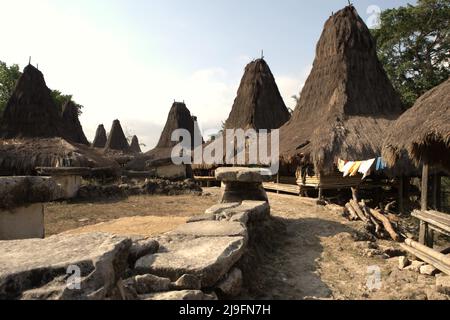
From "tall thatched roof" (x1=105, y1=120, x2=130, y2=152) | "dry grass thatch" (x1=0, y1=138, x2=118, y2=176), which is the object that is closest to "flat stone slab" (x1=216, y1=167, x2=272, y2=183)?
"dry grass thatch" (x1=0, y1=138, x2=118, y2=176)

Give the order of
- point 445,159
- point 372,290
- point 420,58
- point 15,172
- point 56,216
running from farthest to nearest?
point 420,58 < point 15,172 < point 56,216 < point 445,159 < point 372,290

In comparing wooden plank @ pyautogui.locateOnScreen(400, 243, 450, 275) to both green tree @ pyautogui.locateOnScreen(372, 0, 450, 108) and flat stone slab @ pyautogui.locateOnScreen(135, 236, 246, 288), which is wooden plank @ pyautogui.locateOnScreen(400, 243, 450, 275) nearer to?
flat stone slab @ pyautogui.locateOnScreen(135, 236, 246, 288)

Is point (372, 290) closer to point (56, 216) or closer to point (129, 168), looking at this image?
point (56, 216)

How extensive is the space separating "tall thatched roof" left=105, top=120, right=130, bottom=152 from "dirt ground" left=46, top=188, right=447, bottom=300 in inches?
897

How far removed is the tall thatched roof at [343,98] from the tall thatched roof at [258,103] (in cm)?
392

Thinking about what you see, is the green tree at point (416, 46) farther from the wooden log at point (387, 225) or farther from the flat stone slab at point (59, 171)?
the flat stone slab at point (59, 171)

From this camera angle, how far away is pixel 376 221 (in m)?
8.12

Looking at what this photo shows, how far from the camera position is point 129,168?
24.2m

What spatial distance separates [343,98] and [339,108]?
53 cm

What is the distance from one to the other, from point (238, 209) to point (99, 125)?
34655 mm

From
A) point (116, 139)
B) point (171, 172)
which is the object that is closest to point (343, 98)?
point (171, 172)

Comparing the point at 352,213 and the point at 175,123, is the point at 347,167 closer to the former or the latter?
the point at 352,213

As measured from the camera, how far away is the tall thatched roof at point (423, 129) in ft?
19.1
